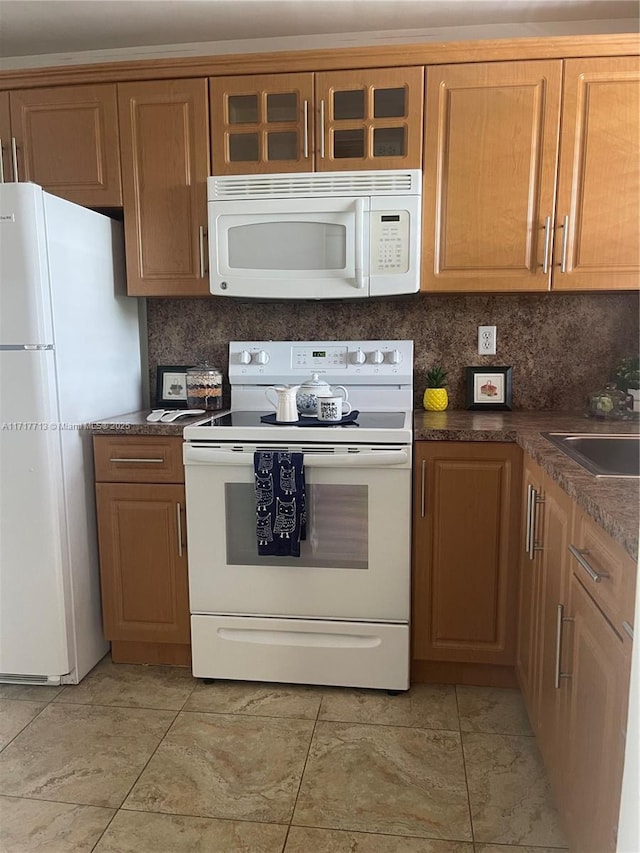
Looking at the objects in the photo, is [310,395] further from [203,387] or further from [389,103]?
[389,103]

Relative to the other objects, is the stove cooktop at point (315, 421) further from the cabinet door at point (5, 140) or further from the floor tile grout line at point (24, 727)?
the cabinet door at point (5, 140)

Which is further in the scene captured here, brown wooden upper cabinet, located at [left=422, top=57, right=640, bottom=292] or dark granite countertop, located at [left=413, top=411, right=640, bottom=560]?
brown wooden upper cabinet, located at [left=422, top=57, right=640, bottom=292]

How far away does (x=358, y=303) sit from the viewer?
2496mm

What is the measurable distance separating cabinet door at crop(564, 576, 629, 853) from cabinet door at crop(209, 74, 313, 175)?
5.68 feet

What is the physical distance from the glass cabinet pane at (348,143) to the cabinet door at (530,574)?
4.11ft

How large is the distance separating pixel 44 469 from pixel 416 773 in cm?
145

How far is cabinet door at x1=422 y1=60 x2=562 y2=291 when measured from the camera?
80.7 inches

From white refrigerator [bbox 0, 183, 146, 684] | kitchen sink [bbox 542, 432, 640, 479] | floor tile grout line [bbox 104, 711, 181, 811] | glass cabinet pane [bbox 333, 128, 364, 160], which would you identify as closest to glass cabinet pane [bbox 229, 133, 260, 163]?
glass cabinet pane [bbox 333, 128, 364, 160]

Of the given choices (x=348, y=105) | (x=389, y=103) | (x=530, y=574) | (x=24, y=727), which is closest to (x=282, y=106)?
(x=348, y=105)

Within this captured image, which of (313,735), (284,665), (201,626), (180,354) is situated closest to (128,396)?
(180,354)

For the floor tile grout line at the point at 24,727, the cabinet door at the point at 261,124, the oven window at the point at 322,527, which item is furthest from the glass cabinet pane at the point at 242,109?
the floor tile grout line at the point at 24,727

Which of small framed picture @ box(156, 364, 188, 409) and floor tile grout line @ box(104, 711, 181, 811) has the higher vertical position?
small framed picture @ box(156, 364, 188, 409)

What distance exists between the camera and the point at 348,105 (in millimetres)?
2143

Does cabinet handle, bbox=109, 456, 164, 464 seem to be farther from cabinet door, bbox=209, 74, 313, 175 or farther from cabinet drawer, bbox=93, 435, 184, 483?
cabinet door, bbox=209, 74, 313, 175
